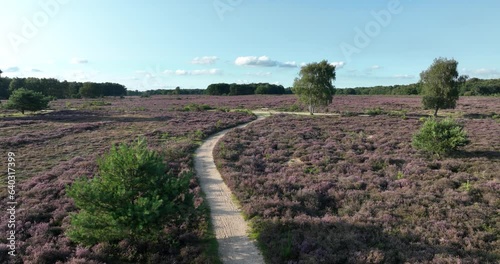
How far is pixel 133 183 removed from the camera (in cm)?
1061

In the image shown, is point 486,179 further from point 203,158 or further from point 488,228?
point 203,158

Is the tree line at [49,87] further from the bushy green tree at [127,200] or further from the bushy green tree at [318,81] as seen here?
the bushy green tree at [127,200]

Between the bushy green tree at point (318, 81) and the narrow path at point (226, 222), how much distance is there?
114 feet

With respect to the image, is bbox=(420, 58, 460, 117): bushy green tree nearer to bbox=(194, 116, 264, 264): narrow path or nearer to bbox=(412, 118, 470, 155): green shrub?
bbox=(412, 118, 470, 155): green shrub

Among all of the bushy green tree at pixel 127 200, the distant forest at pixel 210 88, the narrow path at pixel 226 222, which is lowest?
the narrow path at pixel 226 222

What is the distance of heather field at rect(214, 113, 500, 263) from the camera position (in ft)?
34.3

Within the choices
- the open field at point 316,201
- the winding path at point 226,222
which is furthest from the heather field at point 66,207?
the winding path at point 226,222

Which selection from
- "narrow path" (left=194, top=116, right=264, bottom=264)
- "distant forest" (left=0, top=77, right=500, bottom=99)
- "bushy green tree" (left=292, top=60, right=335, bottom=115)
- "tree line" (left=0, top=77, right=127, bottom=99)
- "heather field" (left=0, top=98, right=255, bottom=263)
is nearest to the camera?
"heather field" (left=0, top=98, right=255, bottom=263)

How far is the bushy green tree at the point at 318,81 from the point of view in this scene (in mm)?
51531

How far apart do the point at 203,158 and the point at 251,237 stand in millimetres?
12192

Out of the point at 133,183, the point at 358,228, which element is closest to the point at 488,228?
the point at 358,228

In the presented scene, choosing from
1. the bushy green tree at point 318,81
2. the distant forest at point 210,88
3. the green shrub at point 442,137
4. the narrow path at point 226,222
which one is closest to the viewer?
the narrow path at point 226,222

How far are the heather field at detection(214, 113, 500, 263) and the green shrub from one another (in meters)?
0.84

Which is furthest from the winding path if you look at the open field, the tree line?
the tree line
